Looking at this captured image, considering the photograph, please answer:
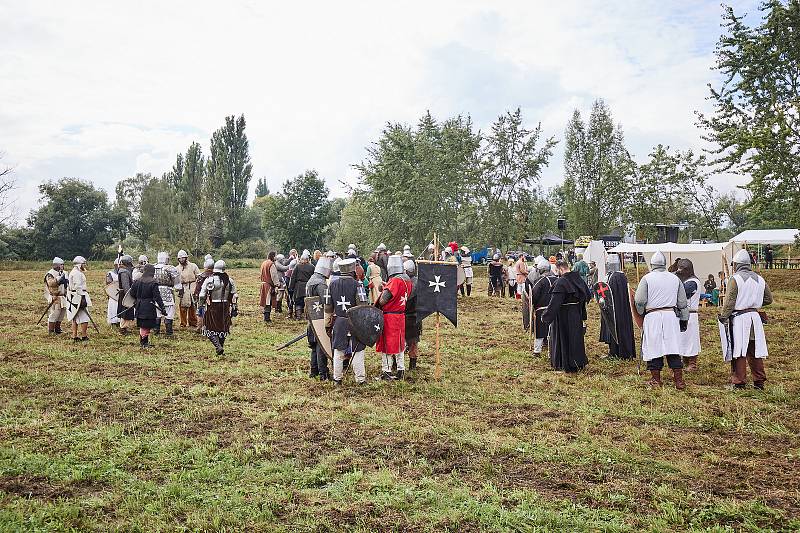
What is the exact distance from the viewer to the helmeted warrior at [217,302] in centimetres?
1102

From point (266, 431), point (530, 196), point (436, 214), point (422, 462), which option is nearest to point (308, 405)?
point (266, 431)

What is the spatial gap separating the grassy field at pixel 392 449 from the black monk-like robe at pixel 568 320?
342mm

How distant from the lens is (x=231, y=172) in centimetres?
5659

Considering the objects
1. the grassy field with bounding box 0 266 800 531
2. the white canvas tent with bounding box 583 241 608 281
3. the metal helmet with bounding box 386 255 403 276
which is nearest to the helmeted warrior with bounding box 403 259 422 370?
the grassy field with bounding box 0 266 800 531

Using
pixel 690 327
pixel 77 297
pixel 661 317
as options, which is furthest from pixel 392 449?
pixel 77 297

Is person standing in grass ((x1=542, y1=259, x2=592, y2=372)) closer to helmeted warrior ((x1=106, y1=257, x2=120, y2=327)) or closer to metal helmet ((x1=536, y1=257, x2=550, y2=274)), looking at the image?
metal helmet ((x1=536, y1=257, x2=550, y2=274))

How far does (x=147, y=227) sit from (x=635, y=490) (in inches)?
2125

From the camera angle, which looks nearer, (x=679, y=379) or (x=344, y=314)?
(x=679, y=379)

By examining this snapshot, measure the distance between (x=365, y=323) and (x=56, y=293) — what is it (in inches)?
325

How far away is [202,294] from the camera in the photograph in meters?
11.1

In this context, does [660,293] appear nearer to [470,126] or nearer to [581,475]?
[581,475]

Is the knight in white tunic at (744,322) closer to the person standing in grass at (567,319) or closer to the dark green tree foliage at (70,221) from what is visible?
the person standing in grass at (567,319)

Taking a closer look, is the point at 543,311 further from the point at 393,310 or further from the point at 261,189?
the point at 261,189

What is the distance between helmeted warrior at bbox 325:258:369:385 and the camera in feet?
28.8
